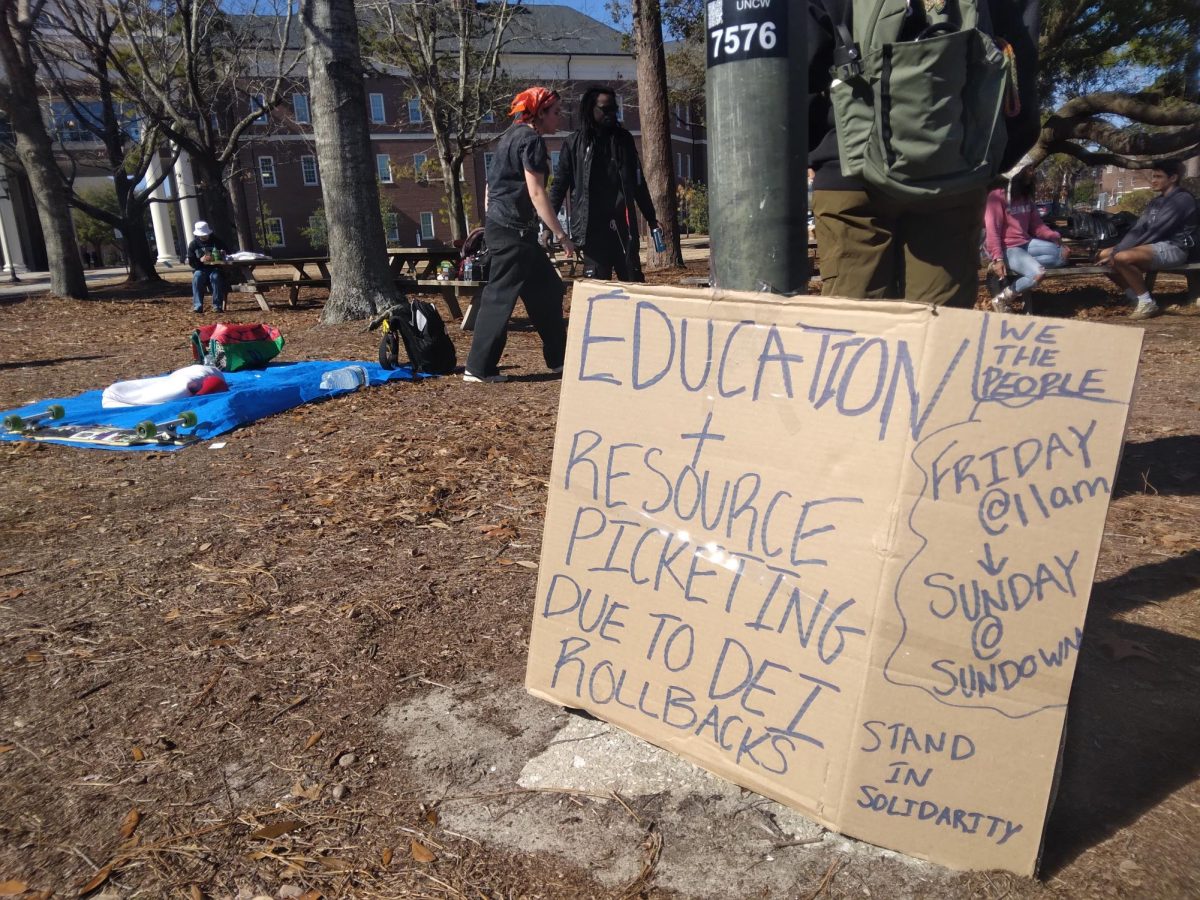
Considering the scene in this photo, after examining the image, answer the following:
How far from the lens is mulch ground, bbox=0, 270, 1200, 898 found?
186 cm

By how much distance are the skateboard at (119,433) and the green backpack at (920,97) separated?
426 centimetres

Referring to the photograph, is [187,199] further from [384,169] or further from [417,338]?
[417,338]

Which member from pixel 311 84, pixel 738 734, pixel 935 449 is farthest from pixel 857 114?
pixel 311 84

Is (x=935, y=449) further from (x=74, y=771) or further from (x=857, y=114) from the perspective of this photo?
(x=74, y=771)

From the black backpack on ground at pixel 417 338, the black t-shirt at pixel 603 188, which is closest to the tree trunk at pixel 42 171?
the black backpack on ground at pixel 417 338

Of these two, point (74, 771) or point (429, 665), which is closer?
point (74, 771)

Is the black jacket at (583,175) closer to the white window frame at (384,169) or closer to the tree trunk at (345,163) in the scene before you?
the tree trunk at (345,163)

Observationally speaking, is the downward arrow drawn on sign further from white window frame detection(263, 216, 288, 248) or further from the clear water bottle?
white window frame detection(263, 216, 288, 248)

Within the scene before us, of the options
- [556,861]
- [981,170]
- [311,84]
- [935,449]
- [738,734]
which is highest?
[311,84]

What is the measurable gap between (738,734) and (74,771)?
1.62 metres

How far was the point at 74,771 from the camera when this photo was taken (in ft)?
7.17

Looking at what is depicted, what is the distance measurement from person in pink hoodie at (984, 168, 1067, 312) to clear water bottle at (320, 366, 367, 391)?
238 inches

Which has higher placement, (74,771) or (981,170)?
(981,170)

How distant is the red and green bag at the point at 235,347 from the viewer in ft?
22.5
